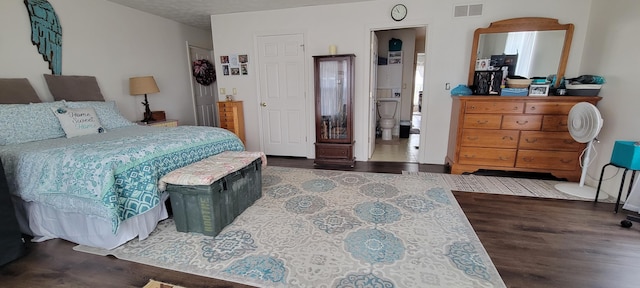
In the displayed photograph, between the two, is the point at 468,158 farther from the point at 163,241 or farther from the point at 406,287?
the point at 163,241


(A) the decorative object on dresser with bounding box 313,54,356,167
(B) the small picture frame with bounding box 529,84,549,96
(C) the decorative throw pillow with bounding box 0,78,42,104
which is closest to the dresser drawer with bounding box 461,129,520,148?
(B) the small picture frame with bounding box 529,84,549,96

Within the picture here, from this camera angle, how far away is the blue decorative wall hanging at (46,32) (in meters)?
2.91

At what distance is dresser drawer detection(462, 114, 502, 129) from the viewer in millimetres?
3214

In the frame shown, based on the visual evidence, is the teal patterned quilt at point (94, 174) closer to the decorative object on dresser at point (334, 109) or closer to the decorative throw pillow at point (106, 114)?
the decorative throw pillow at point (106, 114)

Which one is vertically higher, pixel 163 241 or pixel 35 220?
pixel 35 220

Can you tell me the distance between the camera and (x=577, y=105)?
278 centimetres

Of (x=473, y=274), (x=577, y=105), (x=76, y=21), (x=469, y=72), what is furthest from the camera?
(x=469, y=72)

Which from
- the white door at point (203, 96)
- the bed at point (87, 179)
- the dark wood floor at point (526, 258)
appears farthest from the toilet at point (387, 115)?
the bed at point (87, 179)

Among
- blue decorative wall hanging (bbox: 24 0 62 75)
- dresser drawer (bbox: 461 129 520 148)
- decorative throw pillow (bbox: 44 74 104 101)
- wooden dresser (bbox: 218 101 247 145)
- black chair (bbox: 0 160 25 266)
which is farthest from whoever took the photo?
wooden dresser (bbox: 218 101 247 145)

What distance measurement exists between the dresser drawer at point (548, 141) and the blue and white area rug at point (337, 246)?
131cm

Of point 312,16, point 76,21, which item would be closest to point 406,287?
point 312,16

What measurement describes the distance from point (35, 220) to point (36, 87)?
5.82ft

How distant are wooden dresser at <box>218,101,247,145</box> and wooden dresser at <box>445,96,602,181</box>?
3.32m

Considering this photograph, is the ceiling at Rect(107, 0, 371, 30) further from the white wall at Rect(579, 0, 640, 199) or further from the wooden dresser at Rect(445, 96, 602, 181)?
the white wall at Rect(579, 0, 640, 199)
